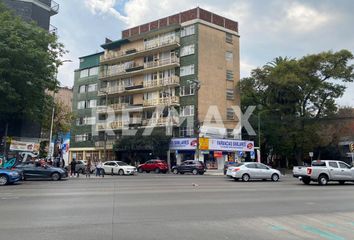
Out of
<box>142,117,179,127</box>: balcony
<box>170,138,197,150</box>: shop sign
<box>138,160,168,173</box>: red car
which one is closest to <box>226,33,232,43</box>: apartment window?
<box>142,117,179,127</box>: balcony

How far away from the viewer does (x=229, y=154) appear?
170 feet

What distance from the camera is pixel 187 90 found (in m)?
52.8

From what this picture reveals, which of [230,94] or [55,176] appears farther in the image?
[230,94]

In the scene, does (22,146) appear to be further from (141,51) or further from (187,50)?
(141,51)

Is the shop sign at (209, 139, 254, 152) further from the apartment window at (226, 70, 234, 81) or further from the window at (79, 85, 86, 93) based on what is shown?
the window at (79, 85, 86, 93)

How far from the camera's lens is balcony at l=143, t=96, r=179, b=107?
53000 millimetres

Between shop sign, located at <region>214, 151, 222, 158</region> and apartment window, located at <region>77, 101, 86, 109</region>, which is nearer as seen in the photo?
shop sign, located at <region>214, 151, 222, 158</region>

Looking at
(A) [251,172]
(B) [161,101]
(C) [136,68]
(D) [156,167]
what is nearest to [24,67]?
(A) [251,172]

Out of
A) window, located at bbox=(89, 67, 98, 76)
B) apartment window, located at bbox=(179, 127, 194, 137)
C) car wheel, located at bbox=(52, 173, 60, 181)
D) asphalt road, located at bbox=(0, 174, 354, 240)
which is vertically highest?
window, located at bbox=(89, 67, 98, 76)

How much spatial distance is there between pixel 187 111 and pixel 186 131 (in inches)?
114

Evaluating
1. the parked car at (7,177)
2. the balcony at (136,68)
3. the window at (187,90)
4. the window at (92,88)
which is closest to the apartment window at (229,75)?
the window at (187,90)

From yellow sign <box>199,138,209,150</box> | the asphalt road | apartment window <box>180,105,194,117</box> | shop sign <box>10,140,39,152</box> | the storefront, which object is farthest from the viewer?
apartment window <box>180,105,194,117</box>

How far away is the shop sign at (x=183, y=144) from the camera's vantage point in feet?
161

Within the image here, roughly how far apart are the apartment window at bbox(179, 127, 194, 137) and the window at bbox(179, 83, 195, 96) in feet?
16.3
